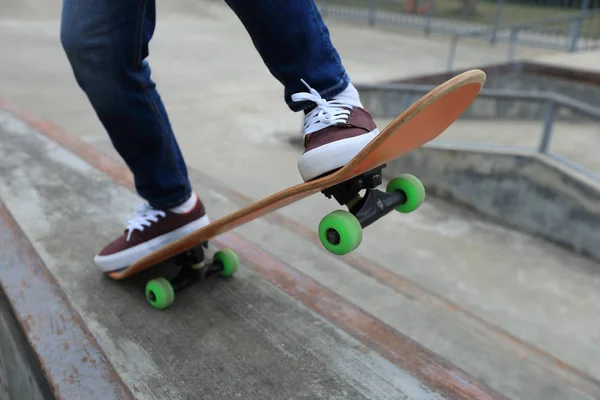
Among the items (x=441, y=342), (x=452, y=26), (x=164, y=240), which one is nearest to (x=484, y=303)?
(x=441, y=342)

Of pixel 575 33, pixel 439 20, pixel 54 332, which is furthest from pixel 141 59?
pixel 439 20

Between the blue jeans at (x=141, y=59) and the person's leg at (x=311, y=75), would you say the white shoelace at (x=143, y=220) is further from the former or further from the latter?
the person's leg at (x=311, y=75)

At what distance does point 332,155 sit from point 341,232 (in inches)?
7.3

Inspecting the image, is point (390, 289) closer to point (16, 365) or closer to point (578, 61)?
point (16, 365)

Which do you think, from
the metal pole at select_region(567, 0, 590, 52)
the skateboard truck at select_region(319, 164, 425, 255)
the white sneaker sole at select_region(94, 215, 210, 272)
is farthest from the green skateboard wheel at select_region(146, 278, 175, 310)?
the metal pole at select_region(567, 0, 590, 52)

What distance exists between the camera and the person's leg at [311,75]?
3.81 ft

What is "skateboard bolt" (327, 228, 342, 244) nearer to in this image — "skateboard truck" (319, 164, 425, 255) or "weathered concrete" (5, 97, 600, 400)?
"skateboard truck" (319, 164, 425, 255)

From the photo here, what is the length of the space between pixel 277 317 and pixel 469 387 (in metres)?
0.59

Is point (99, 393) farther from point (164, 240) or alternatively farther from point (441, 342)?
point (441, 342)

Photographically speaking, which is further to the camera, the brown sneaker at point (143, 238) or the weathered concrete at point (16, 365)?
the brown sneaker at point (143, 238)

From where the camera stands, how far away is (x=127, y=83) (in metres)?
1.37

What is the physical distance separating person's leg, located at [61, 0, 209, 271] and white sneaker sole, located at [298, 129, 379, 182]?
54 centimetres

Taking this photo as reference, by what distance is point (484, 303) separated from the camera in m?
2.71

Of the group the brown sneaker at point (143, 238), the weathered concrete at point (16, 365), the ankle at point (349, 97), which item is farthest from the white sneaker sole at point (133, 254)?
the ankle at point (349, 97)
